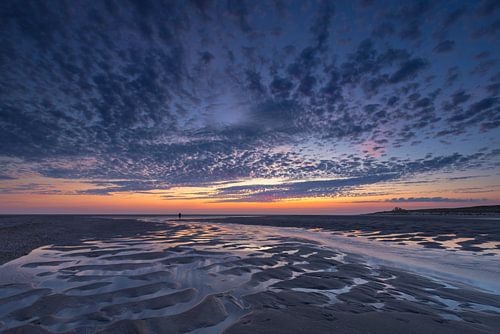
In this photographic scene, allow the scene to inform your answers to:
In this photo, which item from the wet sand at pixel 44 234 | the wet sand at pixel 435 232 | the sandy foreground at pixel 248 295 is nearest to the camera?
the sandy foreground at pixel 248 295

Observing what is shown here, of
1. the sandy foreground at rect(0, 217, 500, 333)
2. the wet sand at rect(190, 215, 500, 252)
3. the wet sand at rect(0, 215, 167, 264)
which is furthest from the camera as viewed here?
the wet sand at rect(190, 215, 500, 252)

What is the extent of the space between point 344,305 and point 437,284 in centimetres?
385

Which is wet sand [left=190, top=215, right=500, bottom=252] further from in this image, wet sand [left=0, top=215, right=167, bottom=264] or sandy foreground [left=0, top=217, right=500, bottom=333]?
wet sand [left=0, top=215, right=167, bottom=264]

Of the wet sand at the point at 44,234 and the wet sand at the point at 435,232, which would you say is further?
the wet sand at the point at 435,232

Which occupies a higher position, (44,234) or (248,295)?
(44,234)

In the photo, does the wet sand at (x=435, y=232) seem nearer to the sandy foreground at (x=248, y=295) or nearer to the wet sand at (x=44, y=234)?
the sandy foreground at (x=248, y=295)

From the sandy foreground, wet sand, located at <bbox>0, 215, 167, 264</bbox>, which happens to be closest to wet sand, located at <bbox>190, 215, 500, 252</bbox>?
the sandy foreground

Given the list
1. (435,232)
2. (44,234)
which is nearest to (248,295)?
(44,234)

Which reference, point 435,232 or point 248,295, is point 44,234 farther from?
point 435,232

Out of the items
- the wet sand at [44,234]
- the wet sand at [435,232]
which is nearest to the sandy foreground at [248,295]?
the wet sand at [44,234]

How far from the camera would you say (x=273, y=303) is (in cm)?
575

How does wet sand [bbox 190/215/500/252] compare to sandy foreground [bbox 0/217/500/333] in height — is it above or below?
above

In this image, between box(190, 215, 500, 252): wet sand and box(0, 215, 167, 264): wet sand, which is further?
box(190, 215, 500, 252): wet sand

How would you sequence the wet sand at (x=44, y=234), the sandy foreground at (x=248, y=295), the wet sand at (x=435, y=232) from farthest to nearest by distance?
the wet sand at (x=435, y=232) < the wet sand at (x=44, y=234) < the sandy foreground at (x=248, y=295)
